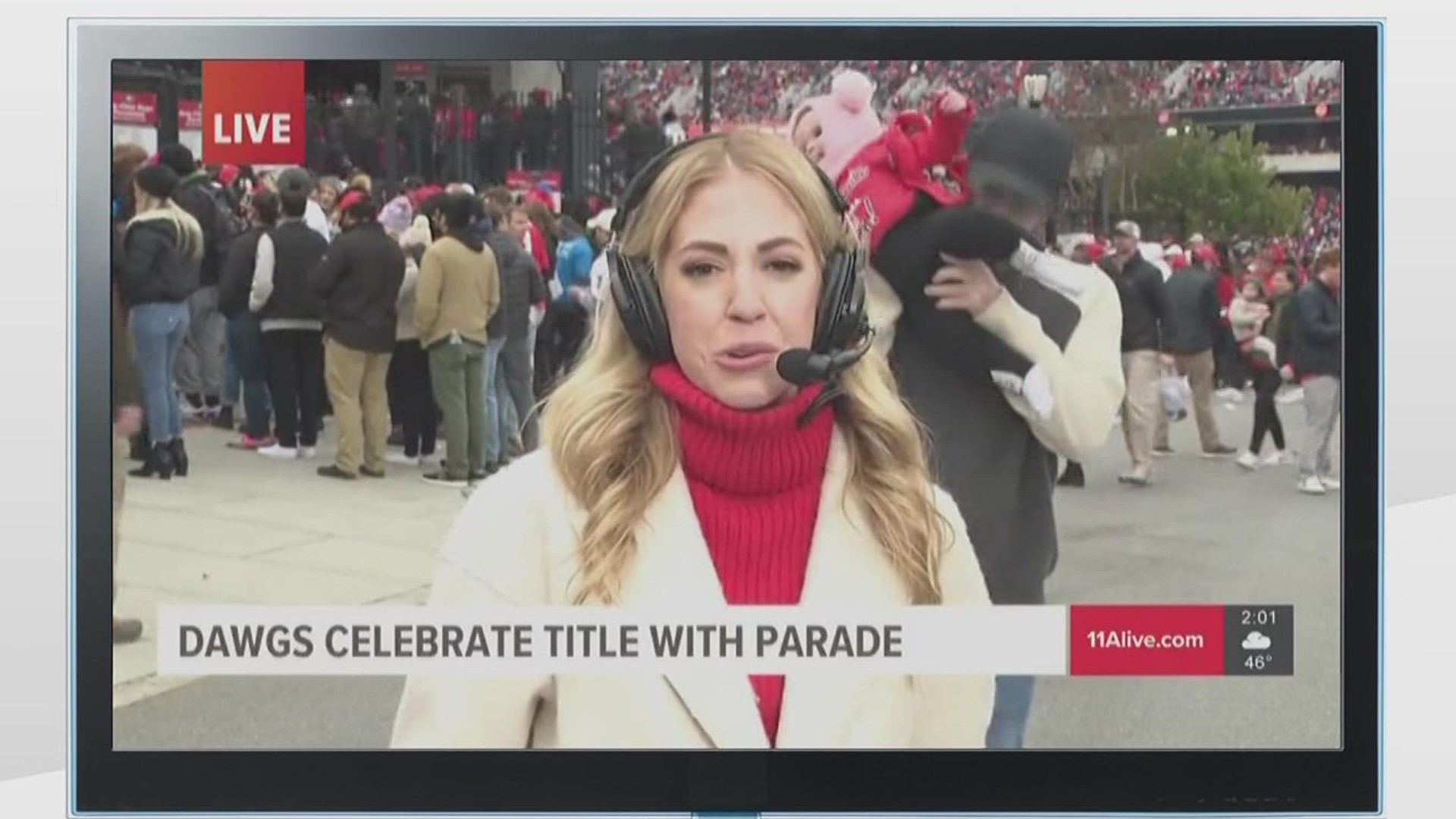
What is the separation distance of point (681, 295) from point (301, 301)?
0.66 m

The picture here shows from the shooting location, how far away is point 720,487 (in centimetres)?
351

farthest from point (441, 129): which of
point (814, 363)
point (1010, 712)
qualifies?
point (1010, 712)

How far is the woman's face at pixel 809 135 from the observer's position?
136 inches

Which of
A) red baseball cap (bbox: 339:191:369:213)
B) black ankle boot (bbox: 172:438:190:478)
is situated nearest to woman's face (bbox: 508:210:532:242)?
red baseball cap (bbox: 339:191:369:213)

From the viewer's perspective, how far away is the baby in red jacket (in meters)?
3.47

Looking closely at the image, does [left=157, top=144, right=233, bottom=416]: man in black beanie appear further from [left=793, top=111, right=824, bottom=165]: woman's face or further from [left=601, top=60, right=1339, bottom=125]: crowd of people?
[left=793, top=111, right=824, bottom=165]: woman's face

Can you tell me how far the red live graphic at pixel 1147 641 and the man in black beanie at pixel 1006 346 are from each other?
3.8 inches

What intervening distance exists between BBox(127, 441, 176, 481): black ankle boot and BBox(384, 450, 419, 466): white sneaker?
0.38 meters

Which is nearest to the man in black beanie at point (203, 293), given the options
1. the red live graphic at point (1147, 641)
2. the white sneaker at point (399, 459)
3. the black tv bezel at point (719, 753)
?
the black tv bezel at point (719, 753)

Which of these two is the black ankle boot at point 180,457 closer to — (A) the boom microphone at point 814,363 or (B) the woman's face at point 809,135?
(A) the boom microphone at point 814,363

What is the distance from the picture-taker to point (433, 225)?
139 inches

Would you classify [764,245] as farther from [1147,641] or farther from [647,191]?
[1147,641]

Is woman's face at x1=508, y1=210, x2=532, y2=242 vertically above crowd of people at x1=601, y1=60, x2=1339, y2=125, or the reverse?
crowd of people at x1=601, y1=60, x2=1339, y2=125

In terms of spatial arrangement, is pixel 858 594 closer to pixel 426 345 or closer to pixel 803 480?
pixel 803 480
